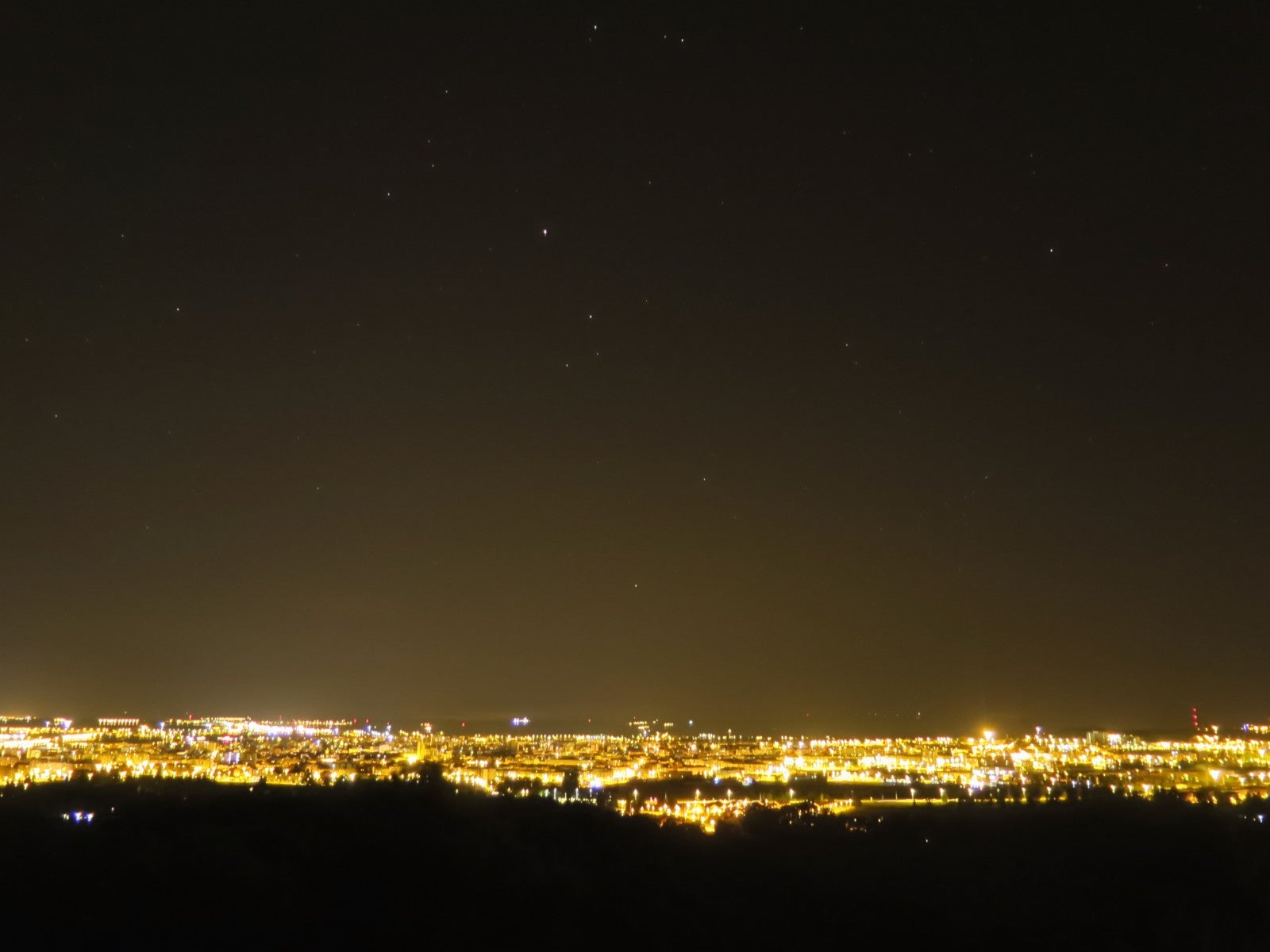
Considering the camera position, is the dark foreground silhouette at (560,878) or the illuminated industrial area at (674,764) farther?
the illuminated industrial area at (674,764)

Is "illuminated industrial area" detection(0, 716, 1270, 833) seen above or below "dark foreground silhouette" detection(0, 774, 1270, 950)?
below

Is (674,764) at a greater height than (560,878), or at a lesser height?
lesser

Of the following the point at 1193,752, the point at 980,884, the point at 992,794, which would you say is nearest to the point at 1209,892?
the point at 980,884

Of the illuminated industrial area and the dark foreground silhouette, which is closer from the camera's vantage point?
the dark foreground silhouette

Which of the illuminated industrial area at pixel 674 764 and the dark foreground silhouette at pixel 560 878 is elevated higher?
the dark foreground silhouette at pixel 560 878
